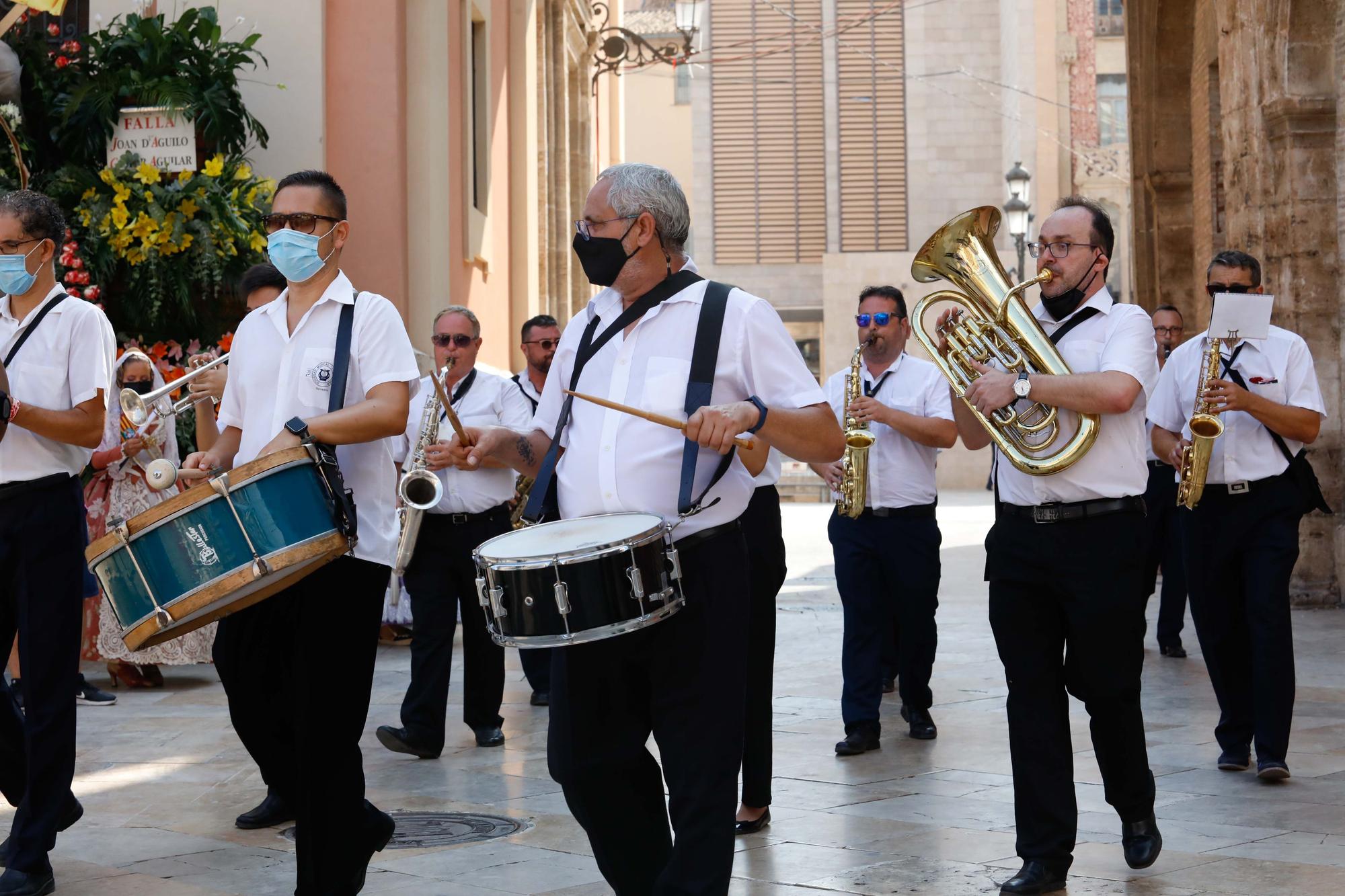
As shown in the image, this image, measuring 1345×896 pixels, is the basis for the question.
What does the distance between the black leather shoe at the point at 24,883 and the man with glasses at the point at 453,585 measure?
8.41 feet

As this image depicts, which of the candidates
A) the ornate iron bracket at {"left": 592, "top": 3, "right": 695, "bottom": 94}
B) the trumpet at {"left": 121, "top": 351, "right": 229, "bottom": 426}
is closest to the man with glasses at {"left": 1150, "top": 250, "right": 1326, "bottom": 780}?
the trumpet at {"left": 121, "top": 351, "right": 229, "bottom": 426}

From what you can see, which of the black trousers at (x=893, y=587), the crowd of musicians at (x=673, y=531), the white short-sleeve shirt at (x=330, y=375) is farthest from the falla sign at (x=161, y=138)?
the white short-sleeve shirt at (x=330, y=375)

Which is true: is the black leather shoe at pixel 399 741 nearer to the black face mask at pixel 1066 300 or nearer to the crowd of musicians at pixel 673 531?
the crowd of musicians at pixel 673 531

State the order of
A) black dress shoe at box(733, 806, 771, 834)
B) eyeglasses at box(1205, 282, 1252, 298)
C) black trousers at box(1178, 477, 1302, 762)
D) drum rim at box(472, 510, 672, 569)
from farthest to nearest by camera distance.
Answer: eyeglasses at box(1205, 282, 1252, 298) → black trousers at box(1178, 477, 1302, 762) → black dress shoe at box(733, 806, 771, 834) → drum rim at box(472, 510, 672, 569)

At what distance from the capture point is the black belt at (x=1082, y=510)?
5.35 metres

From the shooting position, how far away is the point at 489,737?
325 inches

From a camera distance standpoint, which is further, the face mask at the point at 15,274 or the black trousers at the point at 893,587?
the black trousers at the point at 893,587

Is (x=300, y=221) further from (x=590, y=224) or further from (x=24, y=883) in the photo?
(x=24, y=883)

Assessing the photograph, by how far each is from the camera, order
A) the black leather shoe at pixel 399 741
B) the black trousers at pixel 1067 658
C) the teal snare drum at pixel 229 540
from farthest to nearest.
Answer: the black leather shoe at pixel 399 741 < the black trousers at pixel 1067 658 < the teal snare drum at pixel 229 540

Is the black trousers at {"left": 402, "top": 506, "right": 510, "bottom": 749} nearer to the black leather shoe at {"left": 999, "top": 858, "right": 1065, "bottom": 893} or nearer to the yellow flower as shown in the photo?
the black leather shoe at {"left": 999, "top": 858, "right": 1065, "bottom": 893}

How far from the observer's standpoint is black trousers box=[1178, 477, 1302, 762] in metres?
6.92

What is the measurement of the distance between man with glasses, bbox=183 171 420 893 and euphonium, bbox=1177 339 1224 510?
11.9 ft

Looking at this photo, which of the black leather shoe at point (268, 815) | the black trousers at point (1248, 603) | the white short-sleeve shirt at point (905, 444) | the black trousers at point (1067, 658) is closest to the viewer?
the black trousers at point (1067, 658)

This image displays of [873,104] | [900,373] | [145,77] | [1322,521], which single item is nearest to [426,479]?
[900,373]
